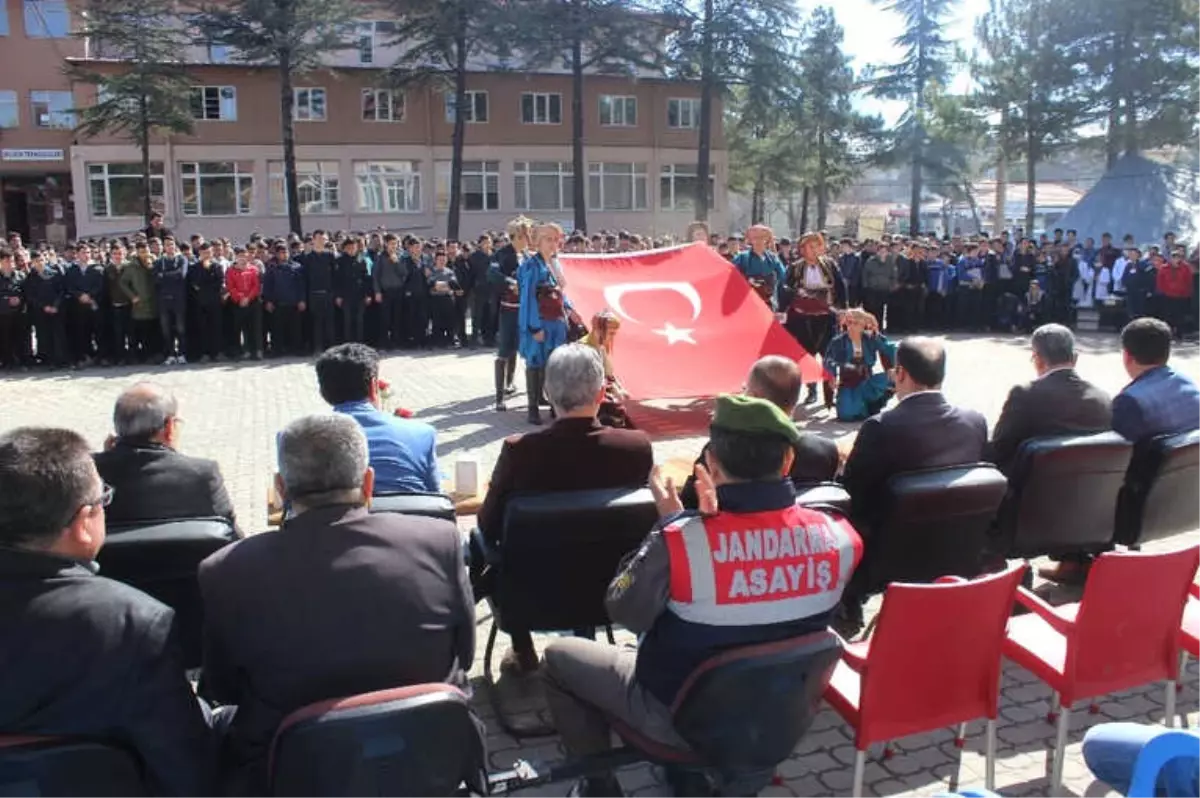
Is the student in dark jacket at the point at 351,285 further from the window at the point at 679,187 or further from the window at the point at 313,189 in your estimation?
the window at the point at 679,187

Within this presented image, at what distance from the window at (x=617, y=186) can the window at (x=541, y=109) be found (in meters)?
2.51

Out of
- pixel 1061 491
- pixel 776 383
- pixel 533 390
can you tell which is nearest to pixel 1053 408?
pixel 1061 491

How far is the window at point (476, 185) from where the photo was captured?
41.4 m

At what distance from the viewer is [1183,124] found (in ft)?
101

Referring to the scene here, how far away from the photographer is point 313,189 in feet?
131

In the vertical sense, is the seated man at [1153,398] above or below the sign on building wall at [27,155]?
below

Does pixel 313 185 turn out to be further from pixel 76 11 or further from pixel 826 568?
pixel 826 568

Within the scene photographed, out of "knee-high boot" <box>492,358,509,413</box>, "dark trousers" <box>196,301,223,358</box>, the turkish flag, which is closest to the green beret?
the turkish flag

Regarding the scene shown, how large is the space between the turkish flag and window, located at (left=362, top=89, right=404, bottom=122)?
32.1 metres

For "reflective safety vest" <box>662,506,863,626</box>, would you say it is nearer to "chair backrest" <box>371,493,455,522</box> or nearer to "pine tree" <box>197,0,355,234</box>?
"chair backrest" <box>371,493,455,522</box>

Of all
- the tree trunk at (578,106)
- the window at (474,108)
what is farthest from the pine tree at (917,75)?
the window at (474,108)

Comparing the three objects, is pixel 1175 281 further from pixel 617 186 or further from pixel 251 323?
pixel 617 186

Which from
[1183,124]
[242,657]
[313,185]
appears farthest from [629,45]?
[242,657]

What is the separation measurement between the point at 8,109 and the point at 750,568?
47396 mm
